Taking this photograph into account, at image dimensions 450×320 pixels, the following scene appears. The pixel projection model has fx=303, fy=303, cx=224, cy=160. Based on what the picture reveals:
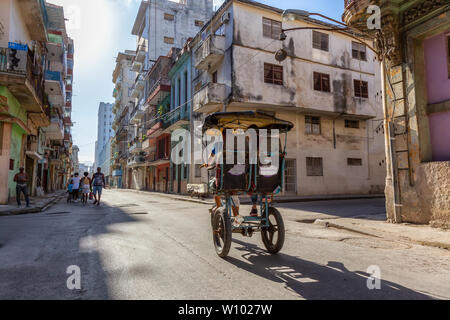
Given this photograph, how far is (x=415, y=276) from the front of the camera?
12.7ft

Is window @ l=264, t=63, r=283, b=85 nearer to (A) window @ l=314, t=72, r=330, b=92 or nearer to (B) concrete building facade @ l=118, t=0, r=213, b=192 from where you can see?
(A) window @ l=314, t=72, r=330, b=92

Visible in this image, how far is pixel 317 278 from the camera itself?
3672 mm

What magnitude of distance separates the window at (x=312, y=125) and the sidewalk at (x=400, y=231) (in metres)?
14.4

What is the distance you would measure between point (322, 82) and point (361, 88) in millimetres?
3831

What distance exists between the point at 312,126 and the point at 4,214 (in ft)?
62.6

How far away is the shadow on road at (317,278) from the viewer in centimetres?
314

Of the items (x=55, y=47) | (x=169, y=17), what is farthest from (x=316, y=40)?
(x=169, y=17)

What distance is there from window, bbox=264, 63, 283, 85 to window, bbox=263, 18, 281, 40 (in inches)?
83.9

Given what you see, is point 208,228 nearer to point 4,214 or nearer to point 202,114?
point 4,214

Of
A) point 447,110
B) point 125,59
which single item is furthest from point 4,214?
point 125,59

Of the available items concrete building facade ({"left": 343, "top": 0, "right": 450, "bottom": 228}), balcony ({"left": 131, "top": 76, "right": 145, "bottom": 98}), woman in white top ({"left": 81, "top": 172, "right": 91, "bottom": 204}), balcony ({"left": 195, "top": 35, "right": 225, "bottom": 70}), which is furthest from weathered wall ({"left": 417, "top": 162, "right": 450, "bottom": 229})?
balcony ({"left": 131, "top": 76, "right": 145, "bottom": 98})

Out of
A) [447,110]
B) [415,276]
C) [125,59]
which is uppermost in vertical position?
[125,59]

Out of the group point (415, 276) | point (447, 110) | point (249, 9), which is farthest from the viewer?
point (249, 9)

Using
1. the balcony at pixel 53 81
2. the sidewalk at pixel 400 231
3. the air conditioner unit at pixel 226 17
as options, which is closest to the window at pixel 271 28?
the air conditioner unit at pixel 226 17
